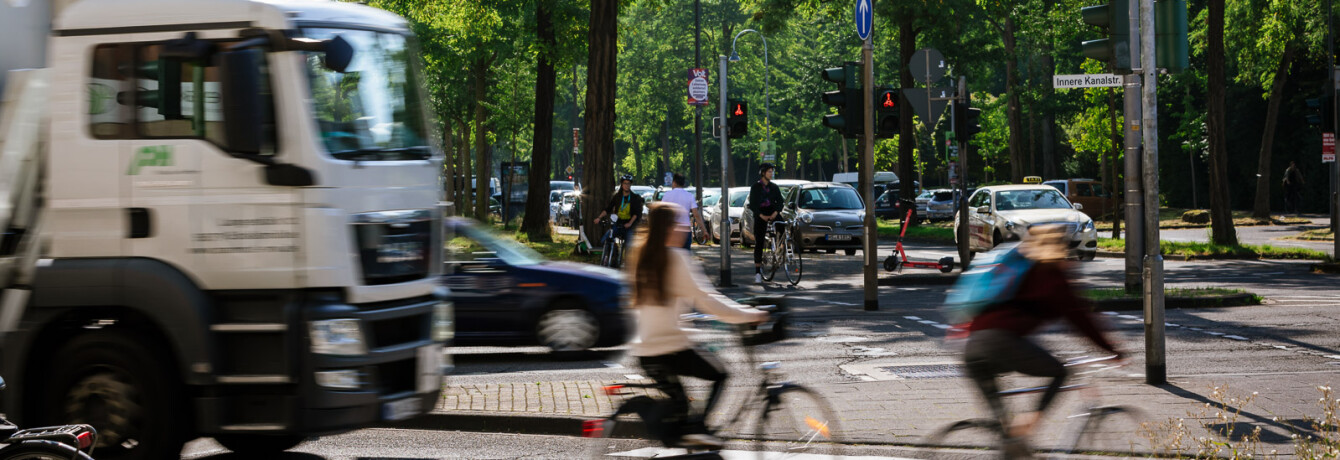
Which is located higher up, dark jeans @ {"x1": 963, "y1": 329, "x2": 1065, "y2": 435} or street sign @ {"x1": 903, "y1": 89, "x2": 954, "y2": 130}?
street sign @ {"x1": 903, "y1": 89, "x2": 954, "y2": 130}

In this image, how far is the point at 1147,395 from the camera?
9.20 meters

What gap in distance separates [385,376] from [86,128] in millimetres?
2071

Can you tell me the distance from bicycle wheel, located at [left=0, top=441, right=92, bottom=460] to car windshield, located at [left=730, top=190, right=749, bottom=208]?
98.8 feet

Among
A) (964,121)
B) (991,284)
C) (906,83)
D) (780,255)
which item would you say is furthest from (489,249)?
(906,83)

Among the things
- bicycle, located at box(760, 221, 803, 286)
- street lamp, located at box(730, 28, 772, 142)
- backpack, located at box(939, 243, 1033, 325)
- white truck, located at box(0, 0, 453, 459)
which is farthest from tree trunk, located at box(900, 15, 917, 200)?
backpack, located at box(939, 243, 1033, 325)

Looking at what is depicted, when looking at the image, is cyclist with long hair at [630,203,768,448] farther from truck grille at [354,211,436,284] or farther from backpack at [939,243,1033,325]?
truck grille at [354,211,436,284]

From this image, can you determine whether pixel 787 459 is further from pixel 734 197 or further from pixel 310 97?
pixel 734 197

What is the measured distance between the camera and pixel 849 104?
52.4 feet

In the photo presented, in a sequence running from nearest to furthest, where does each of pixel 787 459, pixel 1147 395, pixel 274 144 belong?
pixel 787 459 → pixel 274 144 → pixel 1147 395

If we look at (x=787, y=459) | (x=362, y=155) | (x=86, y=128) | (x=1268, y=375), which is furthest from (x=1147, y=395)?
(x=86, y=128)

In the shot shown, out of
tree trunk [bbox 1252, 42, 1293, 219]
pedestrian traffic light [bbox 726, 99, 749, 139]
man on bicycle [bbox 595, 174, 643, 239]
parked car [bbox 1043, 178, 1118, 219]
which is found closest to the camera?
man on bicycle [bbox 595, 174, 643, 239]

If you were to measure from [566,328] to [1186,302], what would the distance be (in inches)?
307

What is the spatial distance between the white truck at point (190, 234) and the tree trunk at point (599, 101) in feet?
59.3

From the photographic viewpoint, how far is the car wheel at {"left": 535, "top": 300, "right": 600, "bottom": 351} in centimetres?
1210
